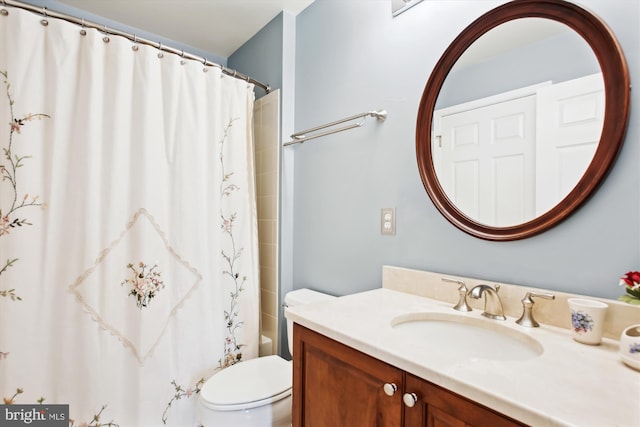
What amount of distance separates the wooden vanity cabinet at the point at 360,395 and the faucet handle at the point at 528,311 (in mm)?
438

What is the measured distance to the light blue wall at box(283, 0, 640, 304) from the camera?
2.70 feet

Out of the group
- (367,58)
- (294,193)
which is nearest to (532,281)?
(367,58)

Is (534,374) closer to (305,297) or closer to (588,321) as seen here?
(588,321)

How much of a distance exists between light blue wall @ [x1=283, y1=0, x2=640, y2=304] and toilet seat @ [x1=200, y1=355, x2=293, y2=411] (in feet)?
1.55

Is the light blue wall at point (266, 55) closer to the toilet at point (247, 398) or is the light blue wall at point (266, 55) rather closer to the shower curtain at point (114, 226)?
the shower curtain at point (114, 226)

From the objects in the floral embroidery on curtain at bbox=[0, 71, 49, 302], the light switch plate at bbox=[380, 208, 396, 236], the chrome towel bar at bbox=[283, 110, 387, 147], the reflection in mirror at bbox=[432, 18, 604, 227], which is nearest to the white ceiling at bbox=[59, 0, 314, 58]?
the chrome towel bar at bbox=[283, 110, 387, 147]

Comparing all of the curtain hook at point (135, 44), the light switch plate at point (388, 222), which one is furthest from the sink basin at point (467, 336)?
the curtain hook at point (135, 44)

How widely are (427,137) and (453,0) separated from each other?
506mm

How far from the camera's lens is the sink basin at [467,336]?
0.87m

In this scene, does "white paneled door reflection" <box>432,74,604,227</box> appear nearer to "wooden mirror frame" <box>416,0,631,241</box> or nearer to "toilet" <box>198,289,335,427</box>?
"wooden mirror frame" <box>416,0,631,241</box>

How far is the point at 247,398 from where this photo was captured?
126cm

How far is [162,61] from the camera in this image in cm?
156

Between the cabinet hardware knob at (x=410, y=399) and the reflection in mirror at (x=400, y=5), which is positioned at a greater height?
the reflection in mirror at (x=400, y=5)

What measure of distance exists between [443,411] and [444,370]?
83mm
